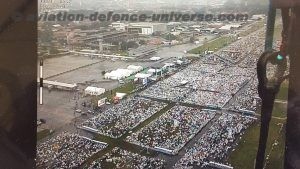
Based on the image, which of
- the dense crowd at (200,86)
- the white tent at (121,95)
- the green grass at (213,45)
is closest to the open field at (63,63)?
the white tent at (121,95)

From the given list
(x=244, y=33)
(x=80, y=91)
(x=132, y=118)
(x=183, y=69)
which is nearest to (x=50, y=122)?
(x=80, y=91)

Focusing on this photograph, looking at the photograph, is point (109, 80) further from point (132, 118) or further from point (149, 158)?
point (149, 158)

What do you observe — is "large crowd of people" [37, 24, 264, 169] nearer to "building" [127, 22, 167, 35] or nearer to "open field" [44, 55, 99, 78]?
"open field" [44, 55, 99, 78]

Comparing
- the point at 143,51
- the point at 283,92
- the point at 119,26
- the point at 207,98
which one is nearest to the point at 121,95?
the point at 143,51

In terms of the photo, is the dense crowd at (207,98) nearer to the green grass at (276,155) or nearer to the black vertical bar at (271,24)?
the green grass at (276,155)

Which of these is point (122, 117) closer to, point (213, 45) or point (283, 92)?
point (213, 45)
